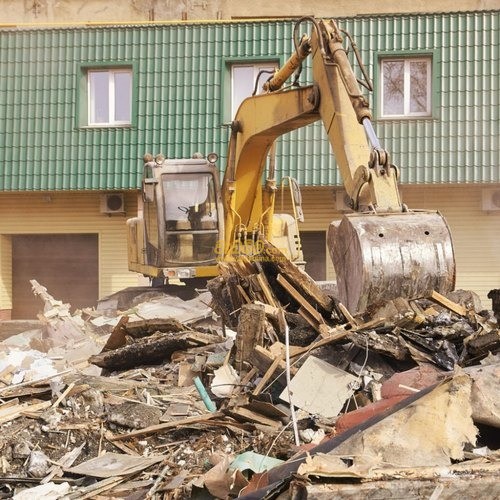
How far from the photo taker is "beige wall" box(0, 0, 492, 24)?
24250 mm

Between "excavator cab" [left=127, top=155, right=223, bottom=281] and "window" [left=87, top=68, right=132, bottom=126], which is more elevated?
"window" [left=87, top=68, right=132, bottom=126]

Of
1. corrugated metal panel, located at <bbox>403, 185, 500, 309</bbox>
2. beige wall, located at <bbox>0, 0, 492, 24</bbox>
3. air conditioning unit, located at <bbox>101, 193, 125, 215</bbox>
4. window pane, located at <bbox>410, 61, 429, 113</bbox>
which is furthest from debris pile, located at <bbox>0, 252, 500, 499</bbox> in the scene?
beige wall, located at <bbox>0, 0, 492, 24</bbox>

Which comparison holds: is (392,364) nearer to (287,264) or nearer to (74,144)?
(287,264)

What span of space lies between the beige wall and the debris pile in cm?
1423

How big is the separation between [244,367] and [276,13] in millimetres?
16702

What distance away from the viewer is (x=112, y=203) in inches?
851

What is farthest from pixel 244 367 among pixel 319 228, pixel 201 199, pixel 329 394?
pixel 319 228

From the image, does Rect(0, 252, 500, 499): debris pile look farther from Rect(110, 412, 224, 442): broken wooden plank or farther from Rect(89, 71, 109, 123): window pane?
Rect(89, 71, 109, 123): window pane

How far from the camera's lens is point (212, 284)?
12648 millimetres

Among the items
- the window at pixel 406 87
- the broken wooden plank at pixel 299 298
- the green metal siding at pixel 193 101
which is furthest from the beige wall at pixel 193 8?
the broken wooden plank at pixel 299 298

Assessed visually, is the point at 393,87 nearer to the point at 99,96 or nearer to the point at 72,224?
the point at 99,96

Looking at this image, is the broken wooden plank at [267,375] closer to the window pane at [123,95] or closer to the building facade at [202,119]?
the building facade at [202,119]

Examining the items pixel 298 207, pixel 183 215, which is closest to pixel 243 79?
pixel 183 215

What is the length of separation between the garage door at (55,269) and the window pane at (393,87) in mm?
7176
